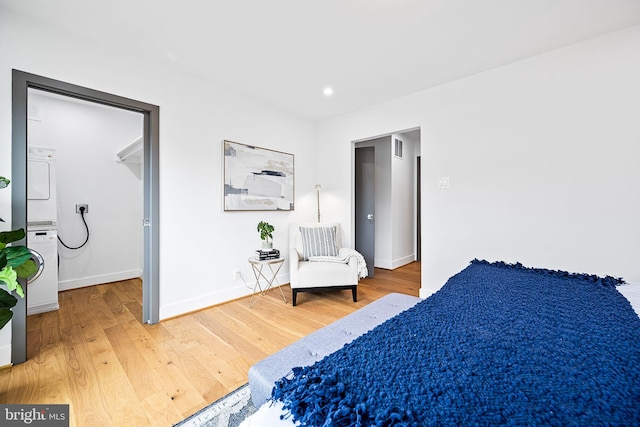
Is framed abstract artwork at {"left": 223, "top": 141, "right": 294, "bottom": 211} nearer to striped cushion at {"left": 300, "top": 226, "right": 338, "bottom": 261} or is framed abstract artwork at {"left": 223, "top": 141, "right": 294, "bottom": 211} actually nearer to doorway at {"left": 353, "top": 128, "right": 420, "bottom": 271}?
striped cushion at {"left": 300, "top": 226, "right": 338, "bottom": 261}

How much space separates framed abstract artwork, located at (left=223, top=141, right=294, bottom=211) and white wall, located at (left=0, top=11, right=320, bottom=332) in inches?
3.9

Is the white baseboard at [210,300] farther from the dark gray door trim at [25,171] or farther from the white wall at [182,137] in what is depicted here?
the dark gray door trim at [25,171]

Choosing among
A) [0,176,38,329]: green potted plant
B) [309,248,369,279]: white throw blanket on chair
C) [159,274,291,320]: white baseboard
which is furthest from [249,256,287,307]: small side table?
[0,176,38,329]: green potted plant

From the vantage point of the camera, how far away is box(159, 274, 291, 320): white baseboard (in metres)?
2.59

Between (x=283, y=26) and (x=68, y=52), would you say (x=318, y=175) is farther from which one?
(x=68, y=52)

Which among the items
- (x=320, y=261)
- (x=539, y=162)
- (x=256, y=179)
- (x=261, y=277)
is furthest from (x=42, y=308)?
(x=539, y=162)

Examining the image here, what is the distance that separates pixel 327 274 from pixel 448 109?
2291 millimetres

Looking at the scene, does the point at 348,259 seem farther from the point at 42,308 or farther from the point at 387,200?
the point at 42,308

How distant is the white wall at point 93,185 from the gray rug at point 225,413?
3.32 meters

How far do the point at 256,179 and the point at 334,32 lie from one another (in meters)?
1.86

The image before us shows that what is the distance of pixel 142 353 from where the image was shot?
77.5 inches

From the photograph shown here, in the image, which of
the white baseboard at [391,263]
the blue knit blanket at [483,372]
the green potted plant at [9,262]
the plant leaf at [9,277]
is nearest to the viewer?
the blue knit blanket at [483,372]

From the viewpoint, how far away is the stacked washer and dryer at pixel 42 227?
2660 millimetres

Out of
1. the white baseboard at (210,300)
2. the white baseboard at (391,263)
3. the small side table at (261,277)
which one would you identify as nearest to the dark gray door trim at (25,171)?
the white baseboard at (210,300)
